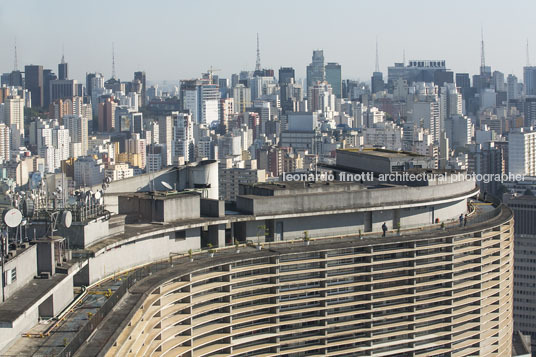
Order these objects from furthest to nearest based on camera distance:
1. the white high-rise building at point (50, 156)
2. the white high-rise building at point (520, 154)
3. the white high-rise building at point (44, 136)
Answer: the white high-rise building at point (44, 136) → the white high-rise building at point (50, 156) → the white high-rise building at point (520, 154)

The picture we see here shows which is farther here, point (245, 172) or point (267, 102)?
point (267, 102)

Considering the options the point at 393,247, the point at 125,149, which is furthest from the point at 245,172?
the point at 393,247

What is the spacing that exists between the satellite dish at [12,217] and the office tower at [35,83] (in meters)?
170

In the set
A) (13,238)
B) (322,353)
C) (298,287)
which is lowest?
(322,353)

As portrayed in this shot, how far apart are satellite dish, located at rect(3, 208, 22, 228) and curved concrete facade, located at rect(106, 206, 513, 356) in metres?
2.51

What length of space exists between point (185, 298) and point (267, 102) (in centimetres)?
17083

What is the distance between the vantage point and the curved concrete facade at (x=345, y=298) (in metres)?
21.5

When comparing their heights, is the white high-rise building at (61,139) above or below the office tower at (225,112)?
below

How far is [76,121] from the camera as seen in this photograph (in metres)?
153

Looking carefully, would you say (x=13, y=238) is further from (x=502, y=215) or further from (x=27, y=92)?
(x=27, y=92)

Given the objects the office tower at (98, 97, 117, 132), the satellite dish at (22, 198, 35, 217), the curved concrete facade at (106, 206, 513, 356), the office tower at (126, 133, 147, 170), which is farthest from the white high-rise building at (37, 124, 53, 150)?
the satellite dish at (22, 198, 35, 217)

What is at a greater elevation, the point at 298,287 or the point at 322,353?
the point at 298,287

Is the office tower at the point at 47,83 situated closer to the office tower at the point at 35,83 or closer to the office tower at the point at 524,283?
the office tower at the point at 35,83

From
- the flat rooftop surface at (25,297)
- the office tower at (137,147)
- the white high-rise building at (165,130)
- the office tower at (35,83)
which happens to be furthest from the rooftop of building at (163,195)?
the office tower at (35,83)
